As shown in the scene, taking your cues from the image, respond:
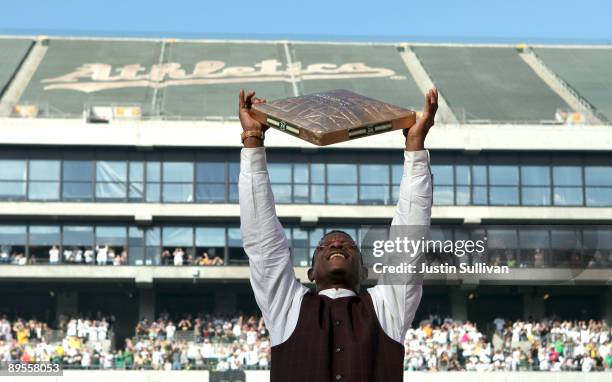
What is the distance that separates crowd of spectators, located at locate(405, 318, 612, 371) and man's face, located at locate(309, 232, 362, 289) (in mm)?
37967

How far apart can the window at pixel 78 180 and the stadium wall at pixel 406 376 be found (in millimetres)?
9354

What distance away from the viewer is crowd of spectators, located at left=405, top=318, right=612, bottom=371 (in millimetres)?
44594

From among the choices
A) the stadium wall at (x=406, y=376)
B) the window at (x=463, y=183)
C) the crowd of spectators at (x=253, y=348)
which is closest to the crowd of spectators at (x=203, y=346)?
the crowd of spectators at (x=253, y=348)

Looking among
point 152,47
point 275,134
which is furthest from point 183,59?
point 275,134

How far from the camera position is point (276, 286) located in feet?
20.4

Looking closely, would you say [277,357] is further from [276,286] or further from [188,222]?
[188,222]

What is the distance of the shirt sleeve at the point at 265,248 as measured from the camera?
6129 mm

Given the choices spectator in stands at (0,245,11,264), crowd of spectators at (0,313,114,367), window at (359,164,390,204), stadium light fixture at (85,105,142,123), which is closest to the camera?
crowd of spectators at (0,313,114,367)

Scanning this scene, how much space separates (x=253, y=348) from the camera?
44750 millimetres

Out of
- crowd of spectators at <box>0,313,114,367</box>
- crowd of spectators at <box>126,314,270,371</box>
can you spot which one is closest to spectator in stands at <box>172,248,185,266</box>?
crowd of spectators at <box>126,314,270,371</box>

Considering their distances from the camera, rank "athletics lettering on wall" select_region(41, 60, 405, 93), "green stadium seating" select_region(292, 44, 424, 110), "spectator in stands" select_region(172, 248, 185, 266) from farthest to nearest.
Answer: "athletics lettering on wall" select_region(41, 60, 405, 93), "green stadium seating" select_region(292, 44, 424, 110), "spectator in stands" select_region(172, 248, 185, 266)

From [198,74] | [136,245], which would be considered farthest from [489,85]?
[136,245]

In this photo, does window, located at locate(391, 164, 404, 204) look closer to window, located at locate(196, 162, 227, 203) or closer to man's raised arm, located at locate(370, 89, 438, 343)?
window, located at locate(196, 162, 227, 203)

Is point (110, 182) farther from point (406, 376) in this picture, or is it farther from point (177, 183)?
point (406, 376)
